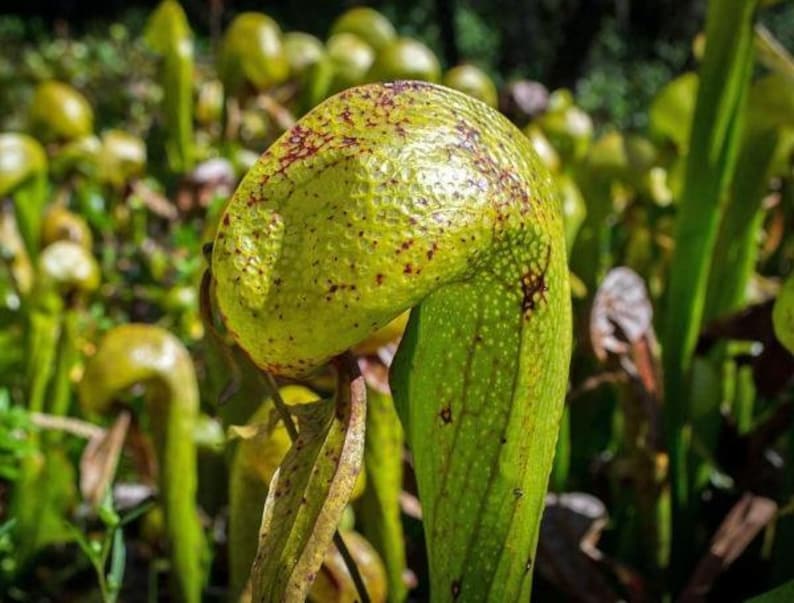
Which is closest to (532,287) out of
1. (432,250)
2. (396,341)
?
(432,250)

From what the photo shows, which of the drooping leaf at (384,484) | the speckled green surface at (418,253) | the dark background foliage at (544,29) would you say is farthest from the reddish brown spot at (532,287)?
the dark background foliage at (544,29)

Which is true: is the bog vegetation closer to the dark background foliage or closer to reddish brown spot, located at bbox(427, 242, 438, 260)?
reddish brown spot, located at bbox(427, 242, 438, 260)

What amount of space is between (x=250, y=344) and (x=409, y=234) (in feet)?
0.32

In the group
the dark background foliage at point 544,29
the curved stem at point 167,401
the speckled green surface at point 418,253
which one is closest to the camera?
the speckled green surface at point 418,253

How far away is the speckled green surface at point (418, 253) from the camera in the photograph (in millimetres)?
510

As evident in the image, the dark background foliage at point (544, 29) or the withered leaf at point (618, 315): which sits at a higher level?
the withered leaf at point (618, 315)

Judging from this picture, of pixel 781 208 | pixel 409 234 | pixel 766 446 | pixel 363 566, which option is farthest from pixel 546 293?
pixel 781 208

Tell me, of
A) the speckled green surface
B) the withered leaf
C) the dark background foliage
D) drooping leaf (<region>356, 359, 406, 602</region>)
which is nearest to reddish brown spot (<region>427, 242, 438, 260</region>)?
the speckled green surface

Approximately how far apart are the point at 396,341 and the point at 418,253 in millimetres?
406

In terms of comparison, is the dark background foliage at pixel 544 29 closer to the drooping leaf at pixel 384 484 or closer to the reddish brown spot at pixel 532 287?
the drooping leaf at pixel 384 484

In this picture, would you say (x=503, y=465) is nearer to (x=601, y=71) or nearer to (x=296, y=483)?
(x=296, y=483)

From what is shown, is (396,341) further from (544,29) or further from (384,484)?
(544,29)

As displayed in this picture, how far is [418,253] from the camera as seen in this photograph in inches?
20.1

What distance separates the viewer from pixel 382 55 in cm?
138
